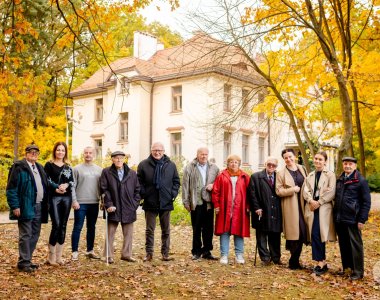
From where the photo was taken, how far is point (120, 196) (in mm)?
8242

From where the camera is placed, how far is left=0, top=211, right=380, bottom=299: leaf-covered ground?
638 cm

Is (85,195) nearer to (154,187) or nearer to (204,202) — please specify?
(154,187)

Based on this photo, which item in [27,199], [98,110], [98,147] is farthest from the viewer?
[98,110]

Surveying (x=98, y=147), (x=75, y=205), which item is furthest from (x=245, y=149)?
(x=75, y=205)

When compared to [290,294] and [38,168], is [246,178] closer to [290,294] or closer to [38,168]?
[290,294]

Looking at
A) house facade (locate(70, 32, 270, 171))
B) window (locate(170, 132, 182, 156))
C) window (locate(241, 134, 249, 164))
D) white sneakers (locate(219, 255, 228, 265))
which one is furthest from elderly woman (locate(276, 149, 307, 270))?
window (locate(241, 134, 249, 164))

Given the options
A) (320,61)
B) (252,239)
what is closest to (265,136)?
(320,61)

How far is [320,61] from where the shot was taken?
1395 cm

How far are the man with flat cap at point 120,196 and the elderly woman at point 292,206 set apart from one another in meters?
2.42

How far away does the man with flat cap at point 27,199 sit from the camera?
286 inches

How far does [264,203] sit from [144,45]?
26423mm

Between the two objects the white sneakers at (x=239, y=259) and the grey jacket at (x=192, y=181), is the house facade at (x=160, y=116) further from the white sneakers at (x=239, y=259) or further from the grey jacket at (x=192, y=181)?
the white sneakers at (x=239, y=259)

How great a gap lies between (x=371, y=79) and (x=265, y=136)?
64.1ft

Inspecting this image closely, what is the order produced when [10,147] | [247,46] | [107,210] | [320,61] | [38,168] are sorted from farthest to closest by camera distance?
[10,147] → [320,61] → [247,46] → [107,210] → [38,168]
